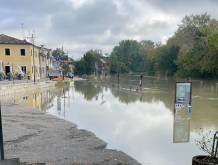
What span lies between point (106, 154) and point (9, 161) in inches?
164

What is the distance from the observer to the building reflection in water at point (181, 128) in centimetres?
1423

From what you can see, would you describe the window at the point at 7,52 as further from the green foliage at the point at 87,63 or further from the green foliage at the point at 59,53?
the green foliage at the point at 59,53

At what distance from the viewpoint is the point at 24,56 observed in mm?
58281

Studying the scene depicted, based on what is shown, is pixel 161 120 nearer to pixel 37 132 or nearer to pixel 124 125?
pixel 124 125

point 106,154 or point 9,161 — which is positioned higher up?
point 9,161

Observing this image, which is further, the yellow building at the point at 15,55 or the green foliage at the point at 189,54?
the green foliage at the point at 189,54

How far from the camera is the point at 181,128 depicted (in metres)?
16.8

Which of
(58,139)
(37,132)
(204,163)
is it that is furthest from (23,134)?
(204,163)

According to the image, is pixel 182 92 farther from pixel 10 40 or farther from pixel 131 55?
pixel 131 55

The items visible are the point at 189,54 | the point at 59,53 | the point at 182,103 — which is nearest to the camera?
the point at 182,103

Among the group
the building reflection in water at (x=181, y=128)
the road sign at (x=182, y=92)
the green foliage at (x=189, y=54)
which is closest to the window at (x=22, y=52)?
the green foliage at (x=189, y=54)

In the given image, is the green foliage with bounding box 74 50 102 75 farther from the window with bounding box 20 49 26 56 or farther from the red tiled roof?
the window with bounding box 20 49 26 56

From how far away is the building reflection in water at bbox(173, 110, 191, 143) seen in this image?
14230 millimetres

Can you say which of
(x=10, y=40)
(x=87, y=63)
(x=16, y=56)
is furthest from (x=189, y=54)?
(x=10, y=40)
